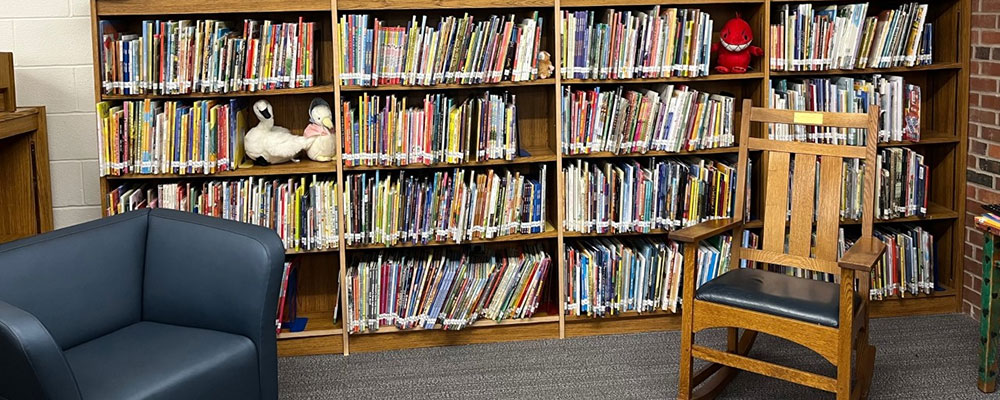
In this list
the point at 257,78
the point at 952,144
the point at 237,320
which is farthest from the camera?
the point at 952,144

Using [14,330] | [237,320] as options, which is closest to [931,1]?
[237,320]

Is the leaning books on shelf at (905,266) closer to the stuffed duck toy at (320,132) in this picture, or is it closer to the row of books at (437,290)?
the row of books at (437,290)

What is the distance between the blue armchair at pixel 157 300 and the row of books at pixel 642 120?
142 centimetres

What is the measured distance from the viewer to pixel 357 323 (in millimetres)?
3838

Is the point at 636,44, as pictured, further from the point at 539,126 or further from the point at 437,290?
the point at 437,290

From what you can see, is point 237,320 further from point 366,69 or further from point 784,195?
point 784,195

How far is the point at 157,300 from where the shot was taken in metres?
3.02

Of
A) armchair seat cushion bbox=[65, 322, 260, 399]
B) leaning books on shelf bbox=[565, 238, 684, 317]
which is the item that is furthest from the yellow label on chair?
armchair seat cushion bbox=[65, 322, 260, 399]

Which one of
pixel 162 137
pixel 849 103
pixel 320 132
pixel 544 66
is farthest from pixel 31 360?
pixel 849 103

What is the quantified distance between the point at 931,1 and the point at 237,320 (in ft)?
10.5

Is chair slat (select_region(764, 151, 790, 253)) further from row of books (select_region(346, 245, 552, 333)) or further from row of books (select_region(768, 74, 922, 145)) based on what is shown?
row of books (select_region(346, 245, 552, 333))

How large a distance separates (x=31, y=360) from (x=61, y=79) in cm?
192

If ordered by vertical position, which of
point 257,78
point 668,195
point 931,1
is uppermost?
point 931,1

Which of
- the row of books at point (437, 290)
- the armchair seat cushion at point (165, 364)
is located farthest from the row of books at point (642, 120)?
the armchair seat cushion at point (165, 364)
